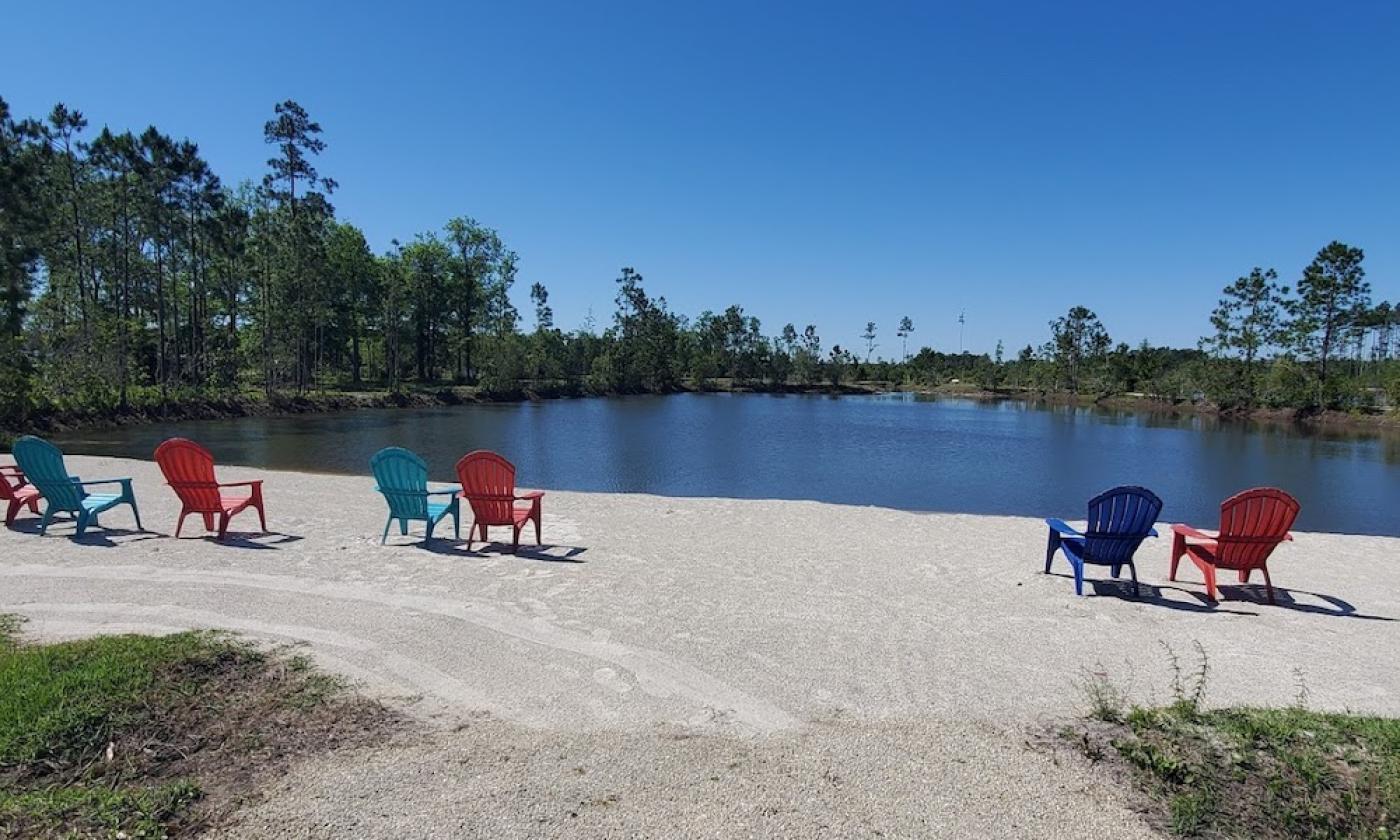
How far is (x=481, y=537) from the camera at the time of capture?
794 cm

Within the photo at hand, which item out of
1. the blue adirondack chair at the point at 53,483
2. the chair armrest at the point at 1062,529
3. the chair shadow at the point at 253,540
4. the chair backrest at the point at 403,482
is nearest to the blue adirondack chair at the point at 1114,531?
the chair armrest at the point at 1062,529

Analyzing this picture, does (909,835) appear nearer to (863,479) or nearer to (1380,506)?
(863,479)

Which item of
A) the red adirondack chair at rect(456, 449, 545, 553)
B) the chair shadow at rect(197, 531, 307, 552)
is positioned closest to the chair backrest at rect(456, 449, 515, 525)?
the red adirondack chair at rect(456, 449, 545, 553)

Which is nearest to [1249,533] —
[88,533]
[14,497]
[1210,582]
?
[1210,582]

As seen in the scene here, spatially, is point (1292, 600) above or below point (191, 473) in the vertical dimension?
below

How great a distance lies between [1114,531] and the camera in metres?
6.59

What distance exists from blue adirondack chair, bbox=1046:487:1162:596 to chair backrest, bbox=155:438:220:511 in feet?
28.8

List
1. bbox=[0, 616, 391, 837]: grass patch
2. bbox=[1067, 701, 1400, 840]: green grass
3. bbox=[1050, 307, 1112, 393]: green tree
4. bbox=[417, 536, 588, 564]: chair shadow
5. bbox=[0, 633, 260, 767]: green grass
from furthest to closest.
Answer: bbox=[1050, 307, 1112, 393]: green tree
bbox=[417, 536, 588, 564]: chair shadow
bbox=[0, 633, 260, 767]: green grass
bbox=[1067, 701, 1400, 840]: green grass
bbox=[0, 616, 391, 837]: grass patch

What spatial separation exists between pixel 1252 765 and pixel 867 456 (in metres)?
24.7

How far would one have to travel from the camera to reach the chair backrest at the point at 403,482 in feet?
25.3

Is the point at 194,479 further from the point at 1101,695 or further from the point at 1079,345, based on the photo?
the point at 1079,345

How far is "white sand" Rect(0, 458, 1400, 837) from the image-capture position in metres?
2.88

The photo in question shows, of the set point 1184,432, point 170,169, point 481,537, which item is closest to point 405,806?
point 481,537

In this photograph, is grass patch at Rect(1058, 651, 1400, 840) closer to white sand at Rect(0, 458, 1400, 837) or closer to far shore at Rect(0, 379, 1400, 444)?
white sand at Rect(0, 458, 1400, 837)
